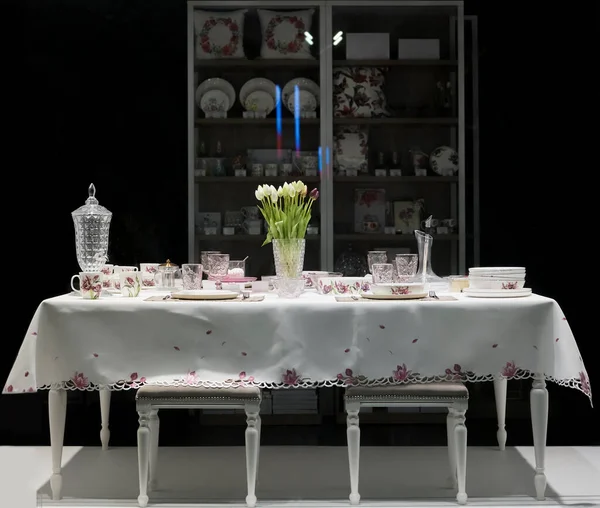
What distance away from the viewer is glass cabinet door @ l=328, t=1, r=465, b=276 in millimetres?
4082

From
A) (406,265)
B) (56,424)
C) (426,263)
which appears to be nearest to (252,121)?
(426,263)

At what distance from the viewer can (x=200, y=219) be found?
4105mm

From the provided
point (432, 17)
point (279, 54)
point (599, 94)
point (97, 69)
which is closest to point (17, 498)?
point (97, 69)

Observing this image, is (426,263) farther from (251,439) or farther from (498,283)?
(251,439)

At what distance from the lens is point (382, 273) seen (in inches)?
110

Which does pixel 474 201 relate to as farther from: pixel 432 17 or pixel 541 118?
pixel 432 17

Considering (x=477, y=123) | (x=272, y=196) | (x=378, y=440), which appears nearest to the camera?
(x=272, y=196)

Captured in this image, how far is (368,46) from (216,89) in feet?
2.69

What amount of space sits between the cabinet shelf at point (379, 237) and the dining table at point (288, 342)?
144 cm

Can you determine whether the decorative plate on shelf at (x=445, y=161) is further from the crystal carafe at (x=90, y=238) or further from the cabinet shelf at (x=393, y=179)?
the crystal carafe at (x=90, y=238)

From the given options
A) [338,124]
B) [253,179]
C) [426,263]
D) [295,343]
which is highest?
[338,124]

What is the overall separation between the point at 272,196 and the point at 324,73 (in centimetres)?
139

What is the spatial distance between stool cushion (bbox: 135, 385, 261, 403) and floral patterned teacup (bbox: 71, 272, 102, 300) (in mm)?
382

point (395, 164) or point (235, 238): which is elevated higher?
point (395, 164)
